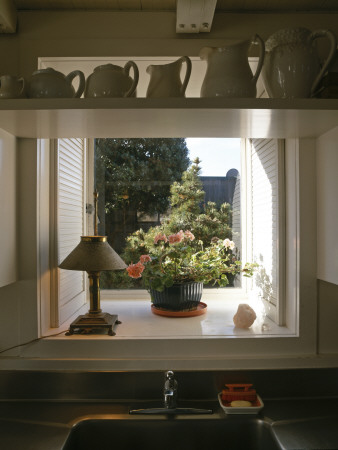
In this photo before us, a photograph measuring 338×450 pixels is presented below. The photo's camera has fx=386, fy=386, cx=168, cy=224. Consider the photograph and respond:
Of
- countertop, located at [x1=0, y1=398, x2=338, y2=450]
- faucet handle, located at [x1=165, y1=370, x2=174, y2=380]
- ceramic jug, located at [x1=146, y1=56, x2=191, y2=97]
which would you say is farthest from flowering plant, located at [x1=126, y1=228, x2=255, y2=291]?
ceramic jug, located at [x1=146, y1=56, x2=191, y2=97]

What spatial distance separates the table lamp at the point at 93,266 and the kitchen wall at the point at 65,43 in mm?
145

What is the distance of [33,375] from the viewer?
138cm

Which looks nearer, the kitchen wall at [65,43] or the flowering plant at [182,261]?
the kitchen wall at [65,43]

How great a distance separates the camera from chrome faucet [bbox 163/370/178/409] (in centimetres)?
129

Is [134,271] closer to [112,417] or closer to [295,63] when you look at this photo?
[112,417]

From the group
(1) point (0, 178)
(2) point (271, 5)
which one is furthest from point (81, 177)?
(2) point (271, 5)

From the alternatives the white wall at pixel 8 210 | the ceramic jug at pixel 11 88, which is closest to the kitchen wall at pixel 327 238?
the ceramic jug at pixel 11 88

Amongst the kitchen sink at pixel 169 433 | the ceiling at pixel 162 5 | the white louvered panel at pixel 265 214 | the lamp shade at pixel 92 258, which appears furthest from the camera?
the white louvered panel at pixel 265 214

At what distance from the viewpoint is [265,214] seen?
1.73 metres

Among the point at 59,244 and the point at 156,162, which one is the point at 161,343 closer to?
the point at 59,244

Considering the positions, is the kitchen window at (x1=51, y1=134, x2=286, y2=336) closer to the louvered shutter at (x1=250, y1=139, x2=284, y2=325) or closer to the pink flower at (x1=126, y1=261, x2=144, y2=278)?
the louvered shutter at (x1=250, y1=139, x2=284, y2=325)

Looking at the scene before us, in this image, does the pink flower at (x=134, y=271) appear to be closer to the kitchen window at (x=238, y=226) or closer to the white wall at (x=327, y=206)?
the kitchen window at (x=238, y=226)

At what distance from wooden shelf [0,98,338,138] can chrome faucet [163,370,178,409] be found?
0.84 metres

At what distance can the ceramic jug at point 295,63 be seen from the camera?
3.57 ft
